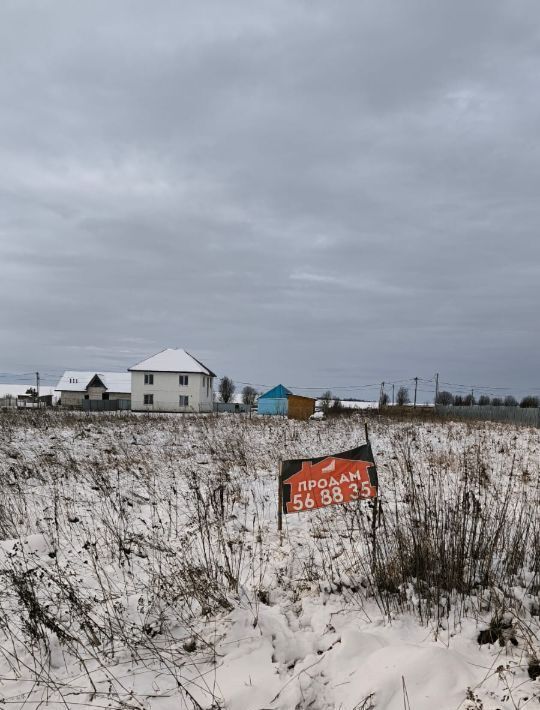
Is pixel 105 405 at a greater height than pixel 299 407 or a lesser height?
lesser

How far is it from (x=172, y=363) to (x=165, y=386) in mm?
2855

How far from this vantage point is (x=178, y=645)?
11.8ft

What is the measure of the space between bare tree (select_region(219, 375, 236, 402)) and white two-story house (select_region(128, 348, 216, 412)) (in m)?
32.3

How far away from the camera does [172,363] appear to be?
5509 centimetres

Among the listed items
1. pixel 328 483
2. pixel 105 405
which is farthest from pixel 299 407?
pixel 105 405

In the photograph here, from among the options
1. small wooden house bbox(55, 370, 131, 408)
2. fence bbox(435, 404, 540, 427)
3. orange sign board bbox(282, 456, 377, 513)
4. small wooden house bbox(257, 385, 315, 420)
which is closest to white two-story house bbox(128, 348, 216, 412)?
small wooden house bbox(257, 385, 315, 420)

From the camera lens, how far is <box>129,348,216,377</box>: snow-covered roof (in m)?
54.3

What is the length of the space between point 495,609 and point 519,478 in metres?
5.69

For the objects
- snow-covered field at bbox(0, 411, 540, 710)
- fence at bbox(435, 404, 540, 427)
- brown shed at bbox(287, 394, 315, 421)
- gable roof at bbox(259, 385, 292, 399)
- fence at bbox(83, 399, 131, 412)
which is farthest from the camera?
fence at bbox(83, 399, 131, 412)

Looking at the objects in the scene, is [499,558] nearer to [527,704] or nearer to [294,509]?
[527,704]

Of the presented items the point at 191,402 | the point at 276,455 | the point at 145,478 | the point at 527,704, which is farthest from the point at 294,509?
the point at 191,402

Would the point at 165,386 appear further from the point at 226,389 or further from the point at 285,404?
the point at 226,389

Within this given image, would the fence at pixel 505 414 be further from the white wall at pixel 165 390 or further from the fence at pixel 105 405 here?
the fence at pixel 105 405

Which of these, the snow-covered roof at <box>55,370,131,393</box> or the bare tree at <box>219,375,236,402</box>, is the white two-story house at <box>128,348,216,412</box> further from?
the bare tree at <box>219,375,236,402</box>
